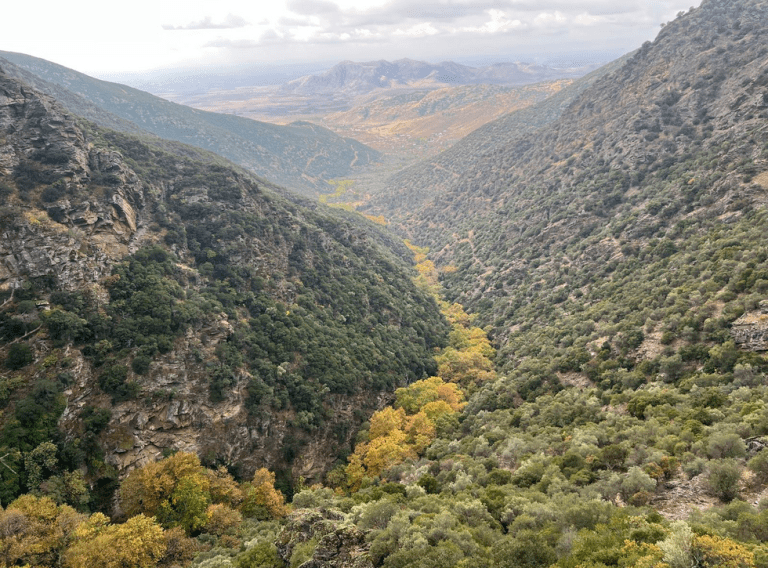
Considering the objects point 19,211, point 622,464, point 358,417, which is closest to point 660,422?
point 622,464

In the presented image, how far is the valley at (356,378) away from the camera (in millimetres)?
35781

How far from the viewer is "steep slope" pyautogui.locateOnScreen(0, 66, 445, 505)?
187 feet

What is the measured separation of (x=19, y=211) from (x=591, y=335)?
114 metres

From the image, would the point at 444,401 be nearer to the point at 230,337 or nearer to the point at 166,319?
the point at 230,337

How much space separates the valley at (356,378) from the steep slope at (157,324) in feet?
1.48

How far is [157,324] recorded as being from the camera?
68.7 m

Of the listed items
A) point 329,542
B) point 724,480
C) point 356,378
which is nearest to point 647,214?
point 356,378

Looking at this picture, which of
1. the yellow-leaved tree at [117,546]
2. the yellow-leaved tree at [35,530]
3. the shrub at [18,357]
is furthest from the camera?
the shrub at [18,357]

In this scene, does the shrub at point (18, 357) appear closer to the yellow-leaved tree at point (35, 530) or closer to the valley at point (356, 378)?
the valley at point (356, 378)

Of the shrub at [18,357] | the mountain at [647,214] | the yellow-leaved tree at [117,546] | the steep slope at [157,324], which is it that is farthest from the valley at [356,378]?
the mountain at [647,214]

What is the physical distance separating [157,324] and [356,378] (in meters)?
42.0

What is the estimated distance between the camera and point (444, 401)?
294 feet

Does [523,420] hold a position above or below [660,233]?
below

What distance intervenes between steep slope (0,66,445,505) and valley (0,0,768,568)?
0.45 meters
